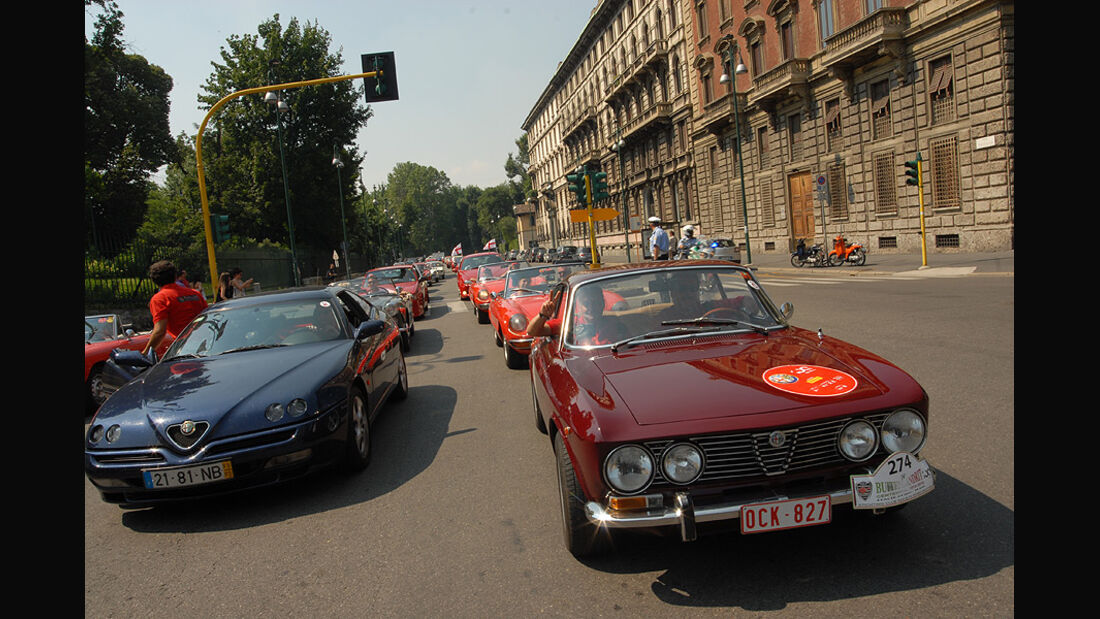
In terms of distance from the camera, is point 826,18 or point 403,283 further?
point 826,18

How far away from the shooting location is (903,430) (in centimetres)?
309

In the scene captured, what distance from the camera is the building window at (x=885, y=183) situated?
1067 inches

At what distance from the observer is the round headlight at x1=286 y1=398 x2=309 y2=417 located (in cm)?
473

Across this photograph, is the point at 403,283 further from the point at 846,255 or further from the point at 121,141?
the point at 121,141

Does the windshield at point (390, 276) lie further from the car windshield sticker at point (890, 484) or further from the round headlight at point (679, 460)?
the car windshield sticker at point (890, 484)

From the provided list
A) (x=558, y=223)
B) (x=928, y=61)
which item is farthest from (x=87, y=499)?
(x=558, y=223)

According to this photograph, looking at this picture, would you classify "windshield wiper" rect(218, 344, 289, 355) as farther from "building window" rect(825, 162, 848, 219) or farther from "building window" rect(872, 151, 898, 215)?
"building window" rect(825, 162, 848, 219)

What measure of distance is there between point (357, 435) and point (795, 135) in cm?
3275

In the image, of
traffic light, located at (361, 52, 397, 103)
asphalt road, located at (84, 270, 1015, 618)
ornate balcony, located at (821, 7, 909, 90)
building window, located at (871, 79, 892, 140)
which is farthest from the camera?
building window, located at (871, 79, 892, 140)

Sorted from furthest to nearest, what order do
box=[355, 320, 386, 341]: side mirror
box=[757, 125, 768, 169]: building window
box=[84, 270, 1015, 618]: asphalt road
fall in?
box=[757, 125, 768, 169]: building window
box=[355, 320, 386, 341]: side mirror
box=[84, 270, 1015, 618]: asphalt road

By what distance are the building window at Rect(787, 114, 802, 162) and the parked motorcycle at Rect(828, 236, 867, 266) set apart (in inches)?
362

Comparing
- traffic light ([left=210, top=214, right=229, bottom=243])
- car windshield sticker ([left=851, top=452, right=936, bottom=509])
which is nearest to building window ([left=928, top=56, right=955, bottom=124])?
traffic light ([left=210, top=214, right=229, bottom=243])

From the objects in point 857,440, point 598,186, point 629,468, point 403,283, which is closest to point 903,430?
point 857,440

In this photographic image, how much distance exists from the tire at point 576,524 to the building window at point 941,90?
82.0 feet
